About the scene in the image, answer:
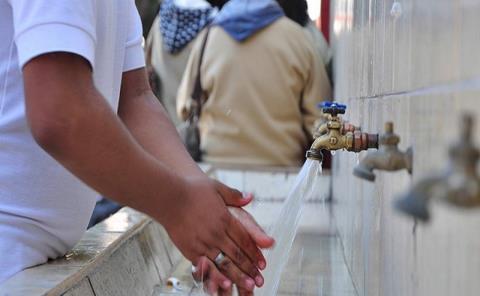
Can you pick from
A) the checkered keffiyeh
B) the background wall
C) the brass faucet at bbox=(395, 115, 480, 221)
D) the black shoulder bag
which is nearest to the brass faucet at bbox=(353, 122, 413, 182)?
the background wall

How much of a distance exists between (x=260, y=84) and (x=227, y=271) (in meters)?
3.33

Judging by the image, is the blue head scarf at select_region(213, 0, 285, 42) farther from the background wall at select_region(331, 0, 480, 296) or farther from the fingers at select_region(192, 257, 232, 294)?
the fingers at select_region(192, 257, 232, 294)

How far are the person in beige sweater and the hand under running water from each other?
325cm

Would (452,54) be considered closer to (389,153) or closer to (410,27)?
(389,153)

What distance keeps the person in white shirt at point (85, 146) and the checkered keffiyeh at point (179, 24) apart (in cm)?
358

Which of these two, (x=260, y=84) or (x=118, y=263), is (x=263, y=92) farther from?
(x=118, y=263)

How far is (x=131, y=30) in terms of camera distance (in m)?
2.08

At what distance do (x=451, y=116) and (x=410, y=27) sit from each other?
1.59ft

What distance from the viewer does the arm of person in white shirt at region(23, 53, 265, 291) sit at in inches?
52.8

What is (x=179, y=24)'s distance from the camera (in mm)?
5734

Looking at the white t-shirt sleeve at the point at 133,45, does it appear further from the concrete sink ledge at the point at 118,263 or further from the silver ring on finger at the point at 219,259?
the silver ring on finger at the point at 219,259

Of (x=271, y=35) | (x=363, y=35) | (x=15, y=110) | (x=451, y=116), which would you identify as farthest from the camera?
(x=271, y=35)

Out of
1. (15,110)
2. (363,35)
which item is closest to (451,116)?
(15,110)

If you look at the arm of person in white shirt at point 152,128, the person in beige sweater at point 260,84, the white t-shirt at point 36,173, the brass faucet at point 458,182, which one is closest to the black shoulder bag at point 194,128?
the person in beige sweater at point 260,84
